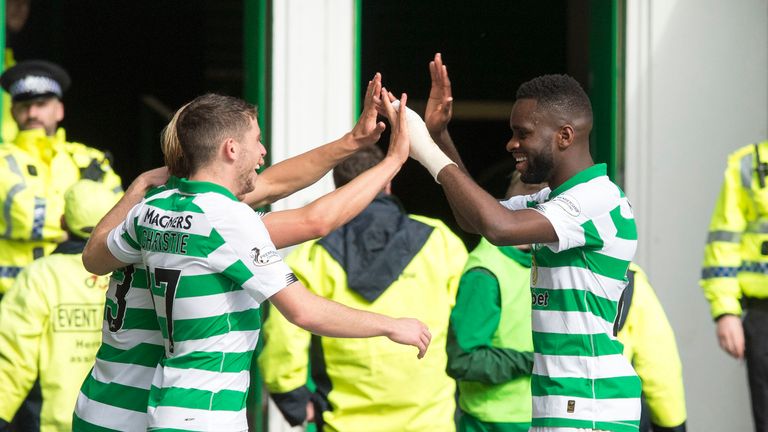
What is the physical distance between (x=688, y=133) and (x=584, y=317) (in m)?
3.28

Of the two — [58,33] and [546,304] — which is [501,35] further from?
[546,304]

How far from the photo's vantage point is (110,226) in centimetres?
390

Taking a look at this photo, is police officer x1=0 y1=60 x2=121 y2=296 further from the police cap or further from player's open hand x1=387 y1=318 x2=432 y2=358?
player's open hand x1=387 y1=318 x2=432 y2=358

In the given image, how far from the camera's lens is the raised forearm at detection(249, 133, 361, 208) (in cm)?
433

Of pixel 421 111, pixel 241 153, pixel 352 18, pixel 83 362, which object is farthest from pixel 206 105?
pixel 421 111

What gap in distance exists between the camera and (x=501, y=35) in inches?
456

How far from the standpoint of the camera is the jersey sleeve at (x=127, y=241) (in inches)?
145

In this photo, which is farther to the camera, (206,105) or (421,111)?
(421,111)

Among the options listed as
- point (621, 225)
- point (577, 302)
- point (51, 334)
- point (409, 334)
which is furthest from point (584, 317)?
point (51, 334)

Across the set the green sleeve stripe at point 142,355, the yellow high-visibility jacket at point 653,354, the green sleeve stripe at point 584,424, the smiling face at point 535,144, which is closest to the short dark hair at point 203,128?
the green sleeve stripe at point 142,355

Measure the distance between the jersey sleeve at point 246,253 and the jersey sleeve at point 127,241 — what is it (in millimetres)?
302

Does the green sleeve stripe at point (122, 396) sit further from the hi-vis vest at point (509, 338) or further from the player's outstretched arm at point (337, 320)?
the hi-vis vest at point (509, 338)

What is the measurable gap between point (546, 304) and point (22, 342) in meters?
2.21

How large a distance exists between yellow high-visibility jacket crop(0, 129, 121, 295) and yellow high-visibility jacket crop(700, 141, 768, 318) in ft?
9.97
